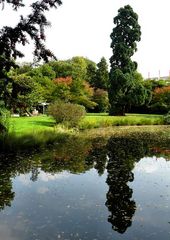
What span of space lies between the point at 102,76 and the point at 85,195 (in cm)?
6500

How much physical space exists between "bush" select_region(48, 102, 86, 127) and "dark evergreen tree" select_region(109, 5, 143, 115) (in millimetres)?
17296

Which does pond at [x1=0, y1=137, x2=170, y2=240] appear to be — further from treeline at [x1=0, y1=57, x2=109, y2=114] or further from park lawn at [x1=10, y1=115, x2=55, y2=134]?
treeline at [x1=0, y1=57, x2=109, y2=114]

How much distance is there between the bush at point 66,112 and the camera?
3597cm

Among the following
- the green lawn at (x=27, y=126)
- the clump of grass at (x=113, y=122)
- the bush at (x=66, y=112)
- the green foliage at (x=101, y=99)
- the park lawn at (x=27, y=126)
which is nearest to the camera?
the park lawn at (x=27, y=126)

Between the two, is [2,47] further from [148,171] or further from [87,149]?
[87,149]

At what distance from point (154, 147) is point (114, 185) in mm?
11736

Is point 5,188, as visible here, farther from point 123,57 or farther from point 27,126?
point 123,57

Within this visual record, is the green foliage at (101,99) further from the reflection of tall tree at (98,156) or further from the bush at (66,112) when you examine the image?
the reflection of tall tree at (98,156)

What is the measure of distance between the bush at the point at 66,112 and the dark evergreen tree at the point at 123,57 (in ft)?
56.7

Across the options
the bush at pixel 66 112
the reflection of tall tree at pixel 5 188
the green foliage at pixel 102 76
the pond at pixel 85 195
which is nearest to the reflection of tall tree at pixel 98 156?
the pond at pixel 85 195

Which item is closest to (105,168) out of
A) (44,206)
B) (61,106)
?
(44,206)

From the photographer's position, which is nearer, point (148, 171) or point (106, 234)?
point (106, 234)

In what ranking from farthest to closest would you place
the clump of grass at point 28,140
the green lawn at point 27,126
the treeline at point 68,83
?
the treeline at point 68,83
the green lawn at point 27,126
the clump of grass at point 28,140

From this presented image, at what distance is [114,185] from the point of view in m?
15.0
